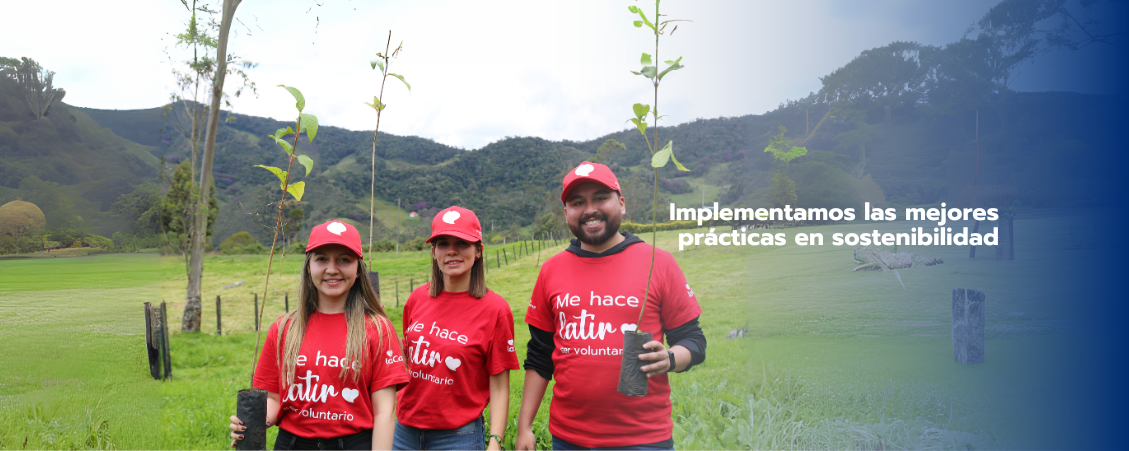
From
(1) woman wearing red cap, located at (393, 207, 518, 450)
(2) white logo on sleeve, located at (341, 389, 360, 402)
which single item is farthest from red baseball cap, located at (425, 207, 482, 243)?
(2) white logo on sleeve, located at (341, 389, 360, 402)

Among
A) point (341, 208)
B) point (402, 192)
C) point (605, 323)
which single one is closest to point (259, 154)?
point (341, 208)

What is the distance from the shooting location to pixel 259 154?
3425cm

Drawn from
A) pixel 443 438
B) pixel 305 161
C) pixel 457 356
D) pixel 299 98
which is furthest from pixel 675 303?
pixel 299 98

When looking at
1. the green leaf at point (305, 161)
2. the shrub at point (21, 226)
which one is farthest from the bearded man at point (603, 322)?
the shrub at point (21, 226)

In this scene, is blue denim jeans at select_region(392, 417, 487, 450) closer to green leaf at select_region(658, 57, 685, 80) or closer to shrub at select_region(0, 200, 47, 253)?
green leaf at select_region(658, 57, 685, 80)

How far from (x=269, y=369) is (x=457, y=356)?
84 centimetres

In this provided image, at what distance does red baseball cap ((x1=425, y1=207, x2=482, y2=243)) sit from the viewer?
7.96 feet

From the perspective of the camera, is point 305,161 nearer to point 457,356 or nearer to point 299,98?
point 299,98

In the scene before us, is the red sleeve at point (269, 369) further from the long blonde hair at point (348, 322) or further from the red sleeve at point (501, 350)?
the red sleeve at point (501, 350)

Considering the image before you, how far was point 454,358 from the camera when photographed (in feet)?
7.89

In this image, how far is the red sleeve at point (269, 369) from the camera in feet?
7.38

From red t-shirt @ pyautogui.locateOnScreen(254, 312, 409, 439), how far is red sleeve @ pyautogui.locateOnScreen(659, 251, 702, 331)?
1.24 m

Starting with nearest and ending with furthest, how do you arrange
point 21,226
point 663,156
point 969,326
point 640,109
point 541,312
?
point 663,156
point 640,109
point 541,312
point 21,226
point 969,326

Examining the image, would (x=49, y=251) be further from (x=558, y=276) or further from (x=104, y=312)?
(x=558, y=276)
